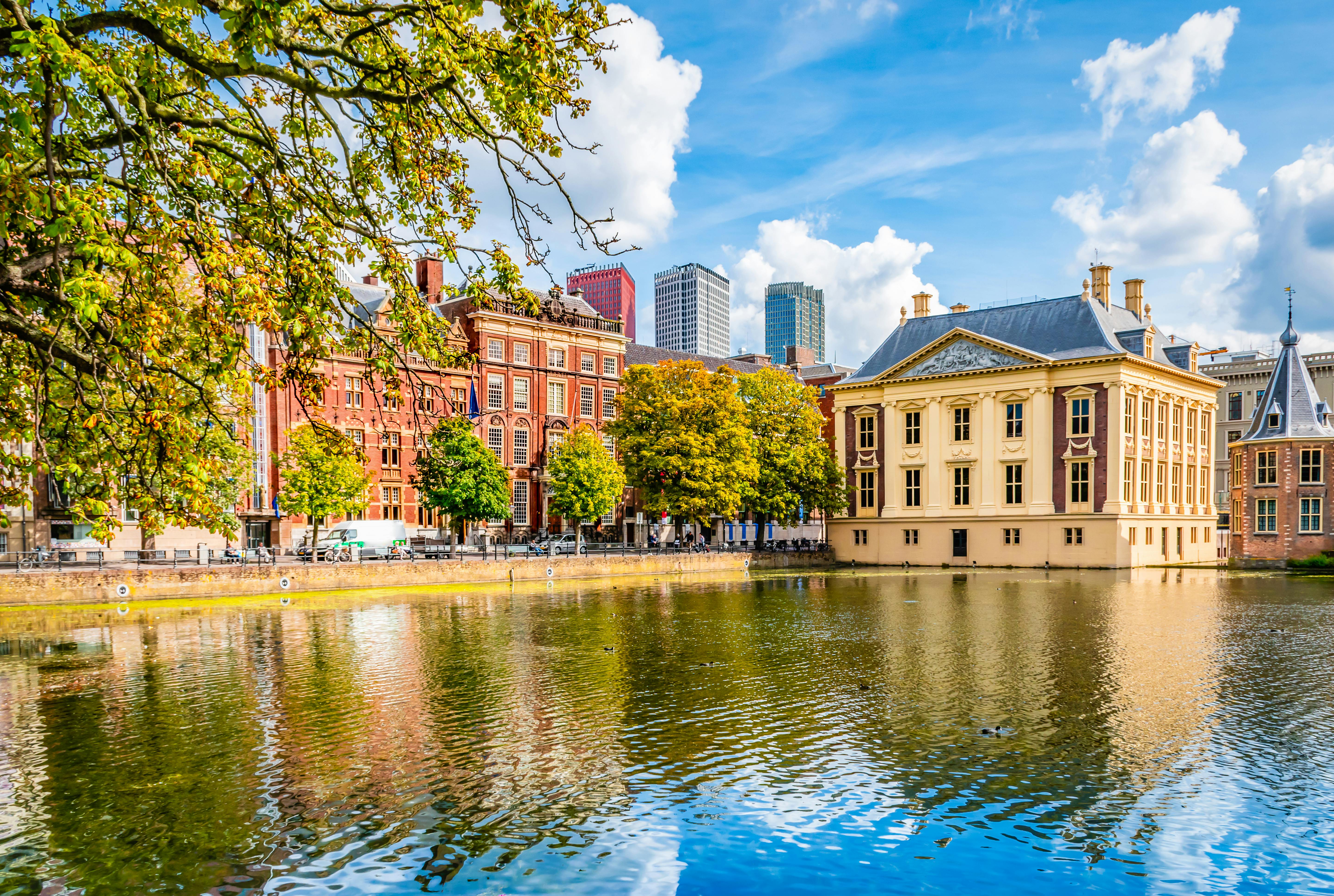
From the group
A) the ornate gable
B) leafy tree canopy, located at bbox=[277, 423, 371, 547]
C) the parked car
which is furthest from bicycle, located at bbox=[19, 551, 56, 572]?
the ornate gable

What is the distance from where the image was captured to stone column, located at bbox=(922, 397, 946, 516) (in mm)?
70875

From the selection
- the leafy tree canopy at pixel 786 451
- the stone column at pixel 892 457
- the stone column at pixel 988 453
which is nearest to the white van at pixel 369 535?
the leafy tree canopy at pixel 786 451

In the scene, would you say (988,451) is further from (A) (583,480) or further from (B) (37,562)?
(B) (37,562)

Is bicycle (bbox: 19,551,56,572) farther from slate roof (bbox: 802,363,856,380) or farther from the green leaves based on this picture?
slate roof (bbox: 802,363,856,380)

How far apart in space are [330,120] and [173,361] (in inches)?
140

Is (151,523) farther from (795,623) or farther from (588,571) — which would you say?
(588,571)

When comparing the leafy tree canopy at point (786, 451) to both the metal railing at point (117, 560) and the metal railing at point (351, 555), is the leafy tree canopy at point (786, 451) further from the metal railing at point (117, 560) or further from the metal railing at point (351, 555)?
the metal railing at point (117, 560)

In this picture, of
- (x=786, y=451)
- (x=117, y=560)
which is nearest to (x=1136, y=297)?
(x=786, y=451)

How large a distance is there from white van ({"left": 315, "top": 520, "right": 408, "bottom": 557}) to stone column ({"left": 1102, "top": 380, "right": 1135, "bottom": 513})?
4547cm

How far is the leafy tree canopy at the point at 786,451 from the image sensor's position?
226ft

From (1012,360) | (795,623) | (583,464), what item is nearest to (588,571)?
(583,464)

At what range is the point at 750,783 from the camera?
12867 millimetres

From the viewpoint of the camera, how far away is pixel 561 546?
201 feet

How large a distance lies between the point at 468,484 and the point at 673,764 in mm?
45466
